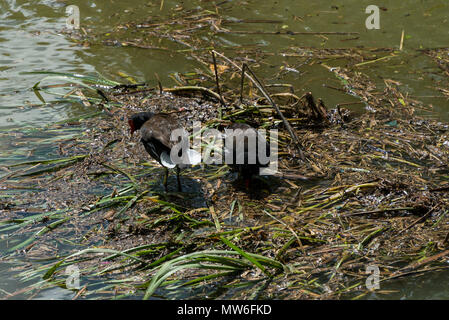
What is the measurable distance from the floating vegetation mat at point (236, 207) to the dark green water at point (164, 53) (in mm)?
350

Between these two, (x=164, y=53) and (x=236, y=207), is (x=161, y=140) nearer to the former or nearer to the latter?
(x=236, y=207)

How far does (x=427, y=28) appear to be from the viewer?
320 inches

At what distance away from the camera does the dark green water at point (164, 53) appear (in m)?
6.47

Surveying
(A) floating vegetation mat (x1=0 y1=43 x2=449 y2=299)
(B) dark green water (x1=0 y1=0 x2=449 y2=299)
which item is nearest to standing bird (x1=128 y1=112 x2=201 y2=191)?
(A) floating vegetation mat (x1=0 y1=43 x2=449 y2=299)

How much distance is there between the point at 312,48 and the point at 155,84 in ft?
8.22

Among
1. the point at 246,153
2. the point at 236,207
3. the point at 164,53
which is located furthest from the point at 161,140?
the point at 164,53

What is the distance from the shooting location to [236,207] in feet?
15.5

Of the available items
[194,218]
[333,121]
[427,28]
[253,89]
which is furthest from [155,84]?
[427,28]

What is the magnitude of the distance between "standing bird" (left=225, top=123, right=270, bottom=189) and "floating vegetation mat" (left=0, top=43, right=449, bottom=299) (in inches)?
5.6

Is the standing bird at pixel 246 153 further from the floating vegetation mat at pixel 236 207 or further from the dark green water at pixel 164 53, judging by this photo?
the dark green water at pixel 164 53

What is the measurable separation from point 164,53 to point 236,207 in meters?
3.82

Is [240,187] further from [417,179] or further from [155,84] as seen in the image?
[155,84]

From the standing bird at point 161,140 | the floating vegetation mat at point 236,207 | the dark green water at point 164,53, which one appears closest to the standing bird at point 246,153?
the floating vegetation mat at point 236,207

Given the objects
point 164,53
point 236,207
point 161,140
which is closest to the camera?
point 236,207
